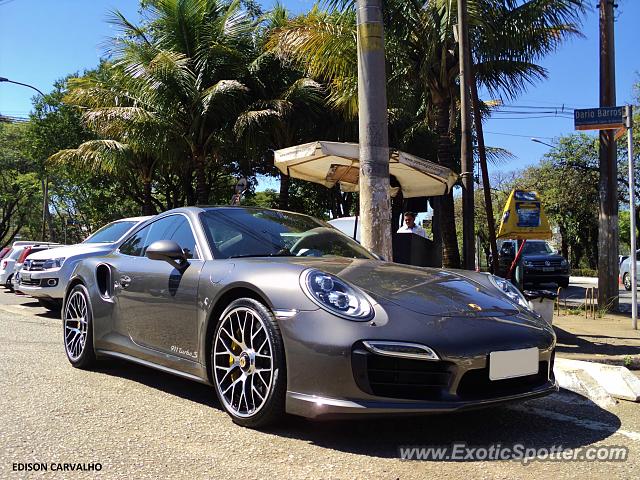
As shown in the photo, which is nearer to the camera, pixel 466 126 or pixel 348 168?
pixel 466 126

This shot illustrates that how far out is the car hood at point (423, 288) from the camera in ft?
10.3

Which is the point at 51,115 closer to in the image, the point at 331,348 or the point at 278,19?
Result: the point at 278,19

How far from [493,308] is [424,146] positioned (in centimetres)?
1763

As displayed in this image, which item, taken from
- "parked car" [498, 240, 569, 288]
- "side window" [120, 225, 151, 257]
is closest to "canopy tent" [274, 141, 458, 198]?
"side window" [120, 225, 151, 257]

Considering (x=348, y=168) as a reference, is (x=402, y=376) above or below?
below

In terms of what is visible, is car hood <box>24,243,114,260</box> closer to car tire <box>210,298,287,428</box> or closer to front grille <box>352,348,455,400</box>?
car tire <box>210,298,287,428</box>

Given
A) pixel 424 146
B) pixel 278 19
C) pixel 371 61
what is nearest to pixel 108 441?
pixel 371 61

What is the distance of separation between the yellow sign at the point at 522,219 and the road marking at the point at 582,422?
15.6ft

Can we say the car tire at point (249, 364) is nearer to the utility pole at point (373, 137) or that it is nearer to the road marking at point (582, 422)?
the road marking at point (582, 422)

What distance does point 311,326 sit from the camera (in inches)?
118

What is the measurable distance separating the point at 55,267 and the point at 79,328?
13.6 ft

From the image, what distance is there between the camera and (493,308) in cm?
336

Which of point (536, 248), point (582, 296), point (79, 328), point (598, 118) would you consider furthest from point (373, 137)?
point (536, 248)

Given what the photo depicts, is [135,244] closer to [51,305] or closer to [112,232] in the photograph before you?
[112,232]
